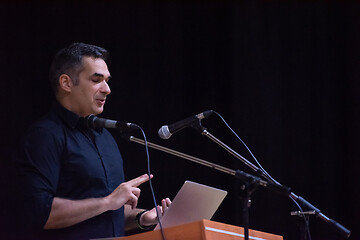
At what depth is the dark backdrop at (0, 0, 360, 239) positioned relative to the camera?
370 centimetres

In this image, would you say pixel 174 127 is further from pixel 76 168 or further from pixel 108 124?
pixel 76 168

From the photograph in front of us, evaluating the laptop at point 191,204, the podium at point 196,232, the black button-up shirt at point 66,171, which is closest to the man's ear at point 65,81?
the black button-up shirt at point 66,171

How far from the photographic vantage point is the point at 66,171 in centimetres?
233

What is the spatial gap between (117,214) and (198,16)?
2192 millimetres

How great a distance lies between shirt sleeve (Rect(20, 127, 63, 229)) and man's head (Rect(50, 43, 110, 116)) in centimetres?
29

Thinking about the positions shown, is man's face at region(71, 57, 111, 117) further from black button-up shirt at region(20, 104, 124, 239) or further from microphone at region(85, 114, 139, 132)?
microphone at region(85, 114, 139, 132)

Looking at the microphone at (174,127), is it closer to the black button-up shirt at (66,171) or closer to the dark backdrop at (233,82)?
the black button-up shirt at (66,171)

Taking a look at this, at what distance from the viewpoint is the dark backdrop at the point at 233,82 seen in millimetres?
3695

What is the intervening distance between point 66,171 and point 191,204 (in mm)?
640

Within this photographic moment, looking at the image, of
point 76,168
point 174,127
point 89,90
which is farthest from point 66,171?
point 174,127

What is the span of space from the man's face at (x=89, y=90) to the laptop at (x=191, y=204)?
31.7 inches

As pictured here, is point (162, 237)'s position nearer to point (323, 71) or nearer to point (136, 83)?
point (136, 83)

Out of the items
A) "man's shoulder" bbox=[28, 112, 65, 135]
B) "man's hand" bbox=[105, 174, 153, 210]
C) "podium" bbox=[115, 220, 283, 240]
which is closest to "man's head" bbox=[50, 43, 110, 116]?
"man's shoulder" bbox=[28, 112, 65, 135]

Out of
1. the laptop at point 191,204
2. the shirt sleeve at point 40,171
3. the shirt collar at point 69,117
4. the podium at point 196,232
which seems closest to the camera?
the podium at point 196,232
